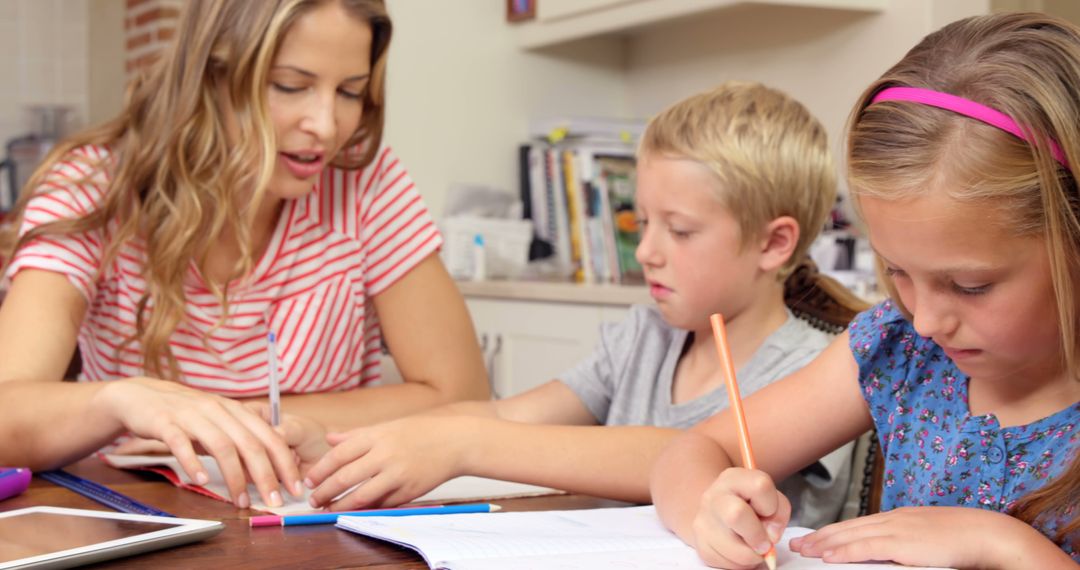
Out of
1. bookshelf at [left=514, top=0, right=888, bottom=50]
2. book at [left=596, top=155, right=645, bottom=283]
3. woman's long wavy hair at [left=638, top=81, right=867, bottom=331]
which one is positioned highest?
bookshelf at [left=514, top=0, right=888, bottom=50]

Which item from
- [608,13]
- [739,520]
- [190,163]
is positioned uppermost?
[608,13]

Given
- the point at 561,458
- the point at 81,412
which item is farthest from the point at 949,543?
the point at 81,412

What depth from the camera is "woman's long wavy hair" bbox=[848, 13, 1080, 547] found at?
83 centimetres

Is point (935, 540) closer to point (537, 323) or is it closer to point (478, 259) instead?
point (537, 323)

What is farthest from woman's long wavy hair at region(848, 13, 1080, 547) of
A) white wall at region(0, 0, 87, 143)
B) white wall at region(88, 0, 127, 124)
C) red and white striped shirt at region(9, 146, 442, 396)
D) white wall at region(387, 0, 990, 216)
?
white wall at region(0, 0, 87, 143)

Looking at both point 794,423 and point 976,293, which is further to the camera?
point 794,423

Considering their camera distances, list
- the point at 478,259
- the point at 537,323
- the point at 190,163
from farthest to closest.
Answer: the point at 478,259 → the point at 537,323 → the point at 190,163

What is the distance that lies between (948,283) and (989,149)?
10 centimetres

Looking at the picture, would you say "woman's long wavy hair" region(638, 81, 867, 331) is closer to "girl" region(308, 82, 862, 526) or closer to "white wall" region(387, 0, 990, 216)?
"girl" region(308, 82, 862, 526)

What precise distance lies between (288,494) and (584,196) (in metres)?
2.12

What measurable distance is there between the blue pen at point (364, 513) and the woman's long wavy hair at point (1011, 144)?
388mm

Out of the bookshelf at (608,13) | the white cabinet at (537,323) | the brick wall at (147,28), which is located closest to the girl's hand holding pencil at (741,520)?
the white cabinet at (537,323)

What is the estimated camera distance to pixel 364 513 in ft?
3.03

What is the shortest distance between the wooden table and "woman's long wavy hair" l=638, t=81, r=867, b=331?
44 centimetres
